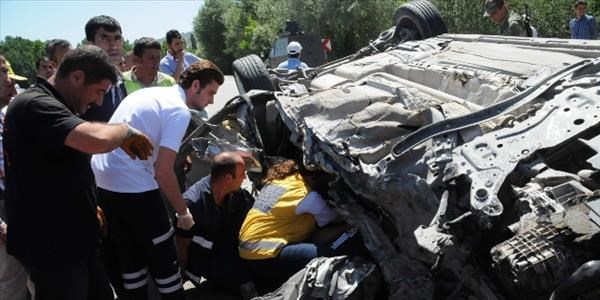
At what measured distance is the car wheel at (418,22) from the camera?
20.4ft

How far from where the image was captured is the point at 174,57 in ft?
20.4

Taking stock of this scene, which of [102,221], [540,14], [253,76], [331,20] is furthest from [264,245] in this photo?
[331,20]

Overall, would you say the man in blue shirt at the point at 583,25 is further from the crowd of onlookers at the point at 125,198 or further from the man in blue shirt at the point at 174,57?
the crowd of onlookers at the point at 125,198

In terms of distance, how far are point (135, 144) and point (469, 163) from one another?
162 cm

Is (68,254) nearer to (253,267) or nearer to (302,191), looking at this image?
(253,267)

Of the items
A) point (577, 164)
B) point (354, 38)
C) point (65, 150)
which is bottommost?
point (354, 38)

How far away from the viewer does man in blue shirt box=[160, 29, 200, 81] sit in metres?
6.09

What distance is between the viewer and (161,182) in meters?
3.04

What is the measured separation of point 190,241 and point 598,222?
2661 millimetres

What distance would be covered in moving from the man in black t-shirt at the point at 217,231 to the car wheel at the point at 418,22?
3341 mm

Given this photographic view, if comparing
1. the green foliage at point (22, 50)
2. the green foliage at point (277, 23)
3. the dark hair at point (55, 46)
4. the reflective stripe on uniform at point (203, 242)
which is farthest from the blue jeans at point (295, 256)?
the green foliage at point (22, 50)

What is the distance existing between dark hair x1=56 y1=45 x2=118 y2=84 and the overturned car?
1.45 meters

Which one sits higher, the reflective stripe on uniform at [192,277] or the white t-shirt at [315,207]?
the white t-shirt at [315,207]

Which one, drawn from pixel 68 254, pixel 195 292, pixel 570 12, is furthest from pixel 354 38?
pixel 68 254
